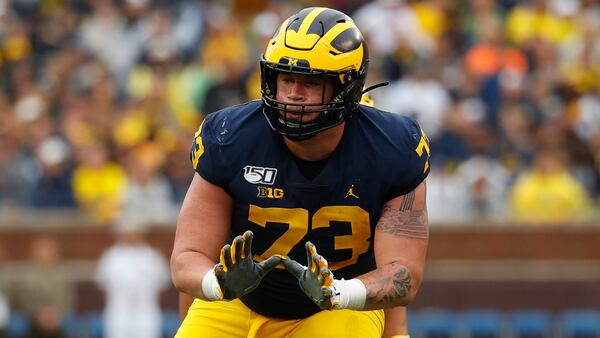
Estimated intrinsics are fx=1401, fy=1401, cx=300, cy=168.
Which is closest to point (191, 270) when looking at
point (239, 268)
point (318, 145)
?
point (239, 268)

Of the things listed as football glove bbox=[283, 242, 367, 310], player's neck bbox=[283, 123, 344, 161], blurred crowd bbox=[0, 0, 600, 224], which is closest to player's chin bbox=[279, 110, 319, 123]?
player's neck bbox=[283, 123, 344, 161]

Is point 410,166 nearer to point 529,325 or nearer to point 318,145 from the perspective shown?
point 318,145

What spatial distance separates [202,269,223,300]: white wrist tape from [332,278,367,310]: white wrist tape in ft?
1.48

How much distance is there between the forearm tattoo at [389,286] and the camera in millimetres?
5609

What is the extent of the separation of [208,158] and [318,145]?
46cm

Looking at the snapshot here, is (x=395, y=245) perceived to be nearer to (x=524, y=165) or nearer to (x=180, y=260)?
(x=180, y=260)

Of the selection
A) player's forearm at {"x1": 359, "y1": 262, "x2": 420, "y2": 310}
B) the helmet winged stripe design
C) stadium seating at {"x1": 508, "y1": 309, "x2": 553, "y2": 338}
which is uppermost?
the helmet winged stripe design

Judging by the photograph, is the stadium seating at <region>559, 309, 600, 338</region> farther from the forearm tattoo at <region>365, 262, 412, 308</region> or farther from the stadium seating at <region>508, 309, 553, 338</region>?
the forearm tattoo at <region>365, 262, 412, 308</region>

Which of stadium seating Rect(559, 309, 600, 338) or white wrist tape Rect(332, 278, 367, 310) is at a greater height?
white wrist tape Rect(332, 278, 367, 310)

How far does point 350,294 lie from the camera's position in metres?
5.45

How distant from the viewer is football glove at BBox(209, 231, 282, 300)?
17.2ft

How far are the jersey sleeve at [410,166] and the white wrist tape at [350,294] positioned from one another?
1.62 ft

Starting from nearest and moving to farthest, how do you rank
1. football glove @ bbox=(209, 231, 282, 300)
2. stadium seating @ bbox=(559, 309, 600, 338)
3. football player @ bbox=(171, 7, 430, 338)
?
football glove @ bbox=(209, 231, 282, 300), football player @ bbox=(171, 7, 430, 338), stadium seating @ bbox=(559, 309, 600, 338)

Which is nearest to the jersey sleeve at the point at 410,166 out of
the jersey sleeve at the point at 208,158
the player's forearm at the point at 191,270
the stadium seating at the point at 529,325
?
the jersey sleeve at the point at 208,158
